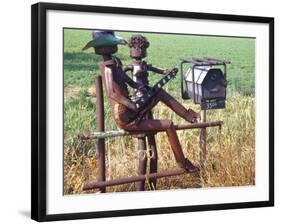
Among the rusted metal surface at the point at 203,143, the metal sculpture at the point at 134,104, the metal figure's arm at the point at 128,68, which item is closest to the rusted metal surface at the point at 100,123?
the metal sculpture at the point at 134,104

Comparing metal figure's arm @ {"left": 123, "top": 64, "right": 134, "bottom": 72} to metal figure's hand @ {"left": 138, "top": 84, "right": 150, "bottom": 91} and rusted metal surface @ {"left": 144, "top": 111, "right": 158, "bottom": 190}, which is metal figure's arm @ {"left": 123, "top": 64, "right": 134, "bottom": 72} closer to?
metal figure's hand @ {"left": 138, "top": 84, "right": 150, "bottom": 91}

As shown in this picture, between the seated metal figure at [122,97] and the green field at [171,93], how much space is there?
0.02m

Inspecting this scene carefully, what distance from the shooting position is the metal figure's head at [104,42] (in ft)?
9.29

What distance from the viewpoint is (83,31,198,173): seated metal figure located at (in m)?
2.85

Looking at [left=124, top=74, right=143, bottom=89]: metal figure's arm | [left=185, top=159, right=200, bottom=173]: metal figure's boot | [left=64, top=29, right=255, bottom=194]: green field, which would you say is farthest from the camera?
[left=185, top=159, right=200, bottom=173]: metal figure's boot

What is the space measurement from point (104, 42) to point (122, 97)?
0.65 feet

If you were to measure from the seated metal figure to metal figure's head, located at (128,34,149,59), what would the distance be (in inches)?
1.3

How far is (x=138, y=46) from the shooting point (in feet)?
9.53

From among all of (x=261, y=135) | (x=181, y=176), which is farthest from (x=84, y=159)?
(x=261, y=135)

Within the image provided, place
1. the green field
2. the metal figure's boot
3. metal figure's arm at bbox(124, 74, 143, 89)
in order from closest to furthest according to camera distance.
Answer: the green field < metal figure's arm at bbox(124, 74, 143, 89) < the metal figure's boot

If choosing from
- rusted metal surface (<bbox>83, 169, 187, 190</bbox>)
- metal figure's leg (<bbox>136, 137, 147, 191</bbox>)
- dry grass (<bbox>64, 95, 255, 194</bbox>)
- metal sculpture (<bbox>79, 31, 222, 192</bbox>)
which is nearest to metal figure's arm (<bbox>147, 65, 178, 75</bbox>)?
metal sculpture (<bbox>79, 31, 222, 192</bbox>)

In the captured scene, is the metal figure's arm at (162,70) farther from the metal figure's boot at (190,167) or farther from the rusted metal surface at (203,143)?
the metal figure's boot at (190,167)

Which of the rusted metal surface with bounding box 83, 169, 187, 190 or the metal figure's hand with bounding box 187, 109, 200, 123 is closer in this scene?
the rusted metal surface with bounding box 83, 169, 187, 190

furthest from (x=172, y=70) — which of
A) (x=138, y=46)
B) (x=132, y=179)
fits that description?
(x=132, y=179)
